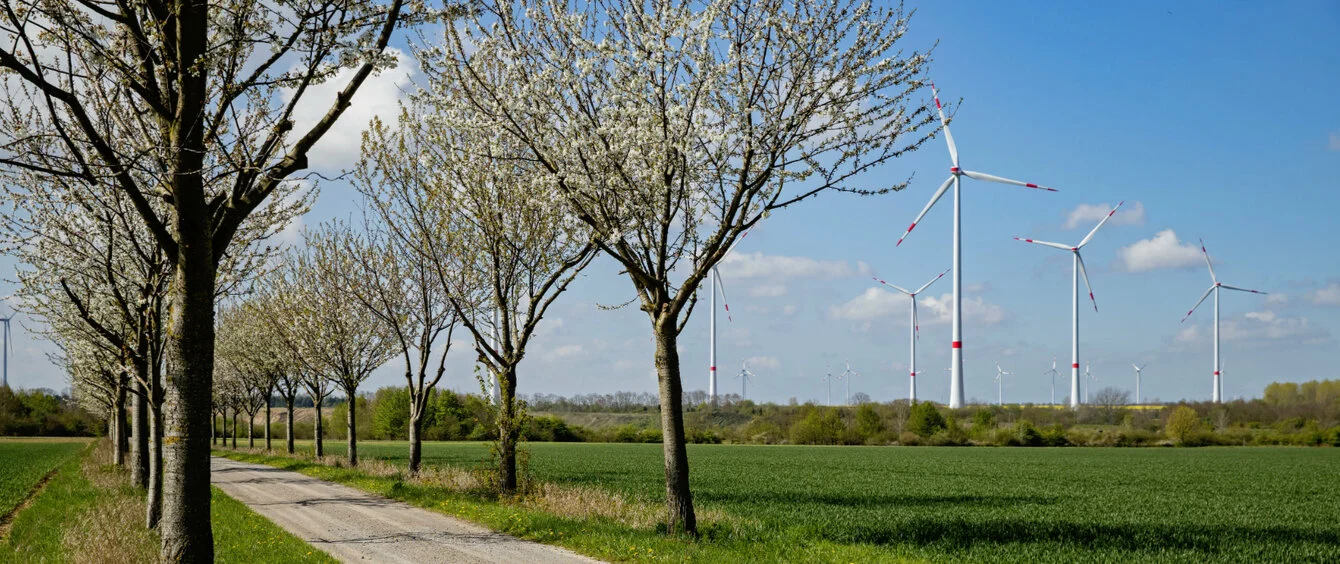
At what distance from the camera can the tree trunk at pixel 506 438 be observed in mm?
20797

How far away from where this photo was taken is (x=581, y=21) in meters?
14.2

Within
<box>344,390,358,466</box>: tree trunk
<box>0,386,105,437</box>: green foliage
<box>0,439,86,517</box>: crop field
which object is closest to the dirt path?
<box>344,390,358,466</box>: tree trunk

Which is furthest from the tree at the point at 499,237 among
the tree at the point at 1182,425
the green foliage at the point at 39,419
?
the green foliage at the point at 39,419

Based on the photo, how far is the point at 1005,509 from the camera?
77.7 ft

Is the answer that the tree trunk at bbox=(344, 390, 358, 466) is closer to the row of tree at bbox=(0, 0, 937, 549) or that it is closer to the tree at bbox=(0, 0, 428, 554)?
the row of tree at bbox=(0, 0, 937, 549)

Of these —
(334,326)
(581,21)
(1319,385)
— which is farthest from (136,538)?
(1319,385)

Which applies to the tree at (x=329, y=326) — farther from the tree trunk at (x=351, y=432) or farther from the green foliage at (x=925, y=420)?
the green foliage at (x=925, y=420)

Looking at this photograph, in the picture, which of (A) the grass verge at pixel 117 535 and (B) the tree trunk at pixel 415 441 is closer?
(A) the grass verge at pixel 117 535

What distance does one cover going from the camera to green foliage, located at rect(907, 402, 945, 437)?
9338cm

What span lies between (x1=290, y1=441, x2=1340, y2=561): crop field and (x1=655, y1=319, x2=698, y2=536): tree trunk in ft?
1.96

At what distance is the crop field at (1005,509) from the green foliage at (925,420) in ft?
135

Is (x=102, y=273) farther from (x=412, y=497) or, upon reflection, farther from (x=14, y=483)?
(x=14, y=483)

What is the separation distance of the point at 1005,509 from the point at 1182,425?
273 feet

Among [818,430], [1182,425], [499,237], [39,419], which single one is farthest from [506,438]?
[39,419]
